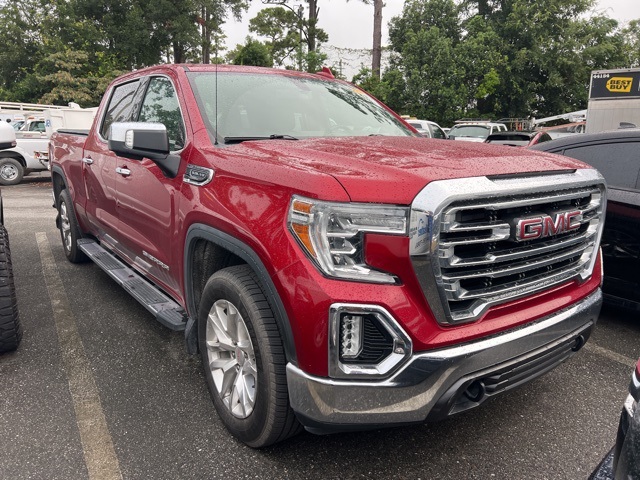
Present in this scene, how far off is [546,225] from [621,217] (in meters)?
1.94

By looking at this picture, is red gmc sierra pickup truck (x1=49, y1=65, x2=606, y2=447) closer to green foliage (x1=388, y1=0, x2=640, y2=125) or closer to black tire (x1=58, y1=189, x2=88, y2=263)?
black tire (x1=58, y1=189, x2=88, y2=263)

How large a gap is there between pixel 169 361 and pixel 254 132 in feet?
5.24

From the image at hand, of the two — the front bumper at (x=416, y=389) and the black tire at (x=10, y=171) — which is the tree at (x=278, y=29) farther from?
the front bumper at (x=416, y=389)

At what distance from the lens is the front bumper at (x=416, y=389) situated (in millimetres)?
1878

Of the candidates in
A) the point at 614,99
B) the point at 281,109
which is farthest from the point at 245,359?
the point at 614,99

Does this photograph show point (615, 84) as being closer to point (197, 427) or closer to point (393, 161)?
point (393, 161)

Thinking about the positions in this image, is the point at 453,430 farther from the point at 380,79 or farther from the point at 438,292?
the point at 380,79

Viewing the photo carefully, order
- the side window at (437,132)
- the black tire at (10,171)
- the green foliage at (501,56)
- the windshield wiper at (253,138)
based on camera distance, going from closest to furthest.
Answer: the windshield wiper at (253,138)
the black tire at (10,171)
the side window at (437,132)
the green foliage at (501,56)

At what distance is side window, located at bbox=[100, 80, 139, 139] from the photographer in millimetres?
3890

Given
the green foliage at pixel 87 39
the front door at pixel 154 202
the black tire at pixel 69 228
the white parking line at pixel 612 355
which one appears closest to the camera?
the front door at pixel 154 202

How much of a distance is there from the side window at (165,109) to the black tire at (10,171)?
11969 millimetres

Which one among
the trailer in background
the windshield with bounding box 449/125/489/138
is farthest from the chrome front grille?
the trailer in background

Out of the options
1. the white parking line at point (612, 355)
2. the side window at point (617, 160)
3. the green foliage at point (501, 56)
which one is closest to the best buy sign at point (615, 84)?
the green foliage at point (501, 56)

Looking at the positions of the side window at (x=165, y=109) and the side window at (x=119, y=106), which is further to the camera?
the side window at (x=119, y=106)
